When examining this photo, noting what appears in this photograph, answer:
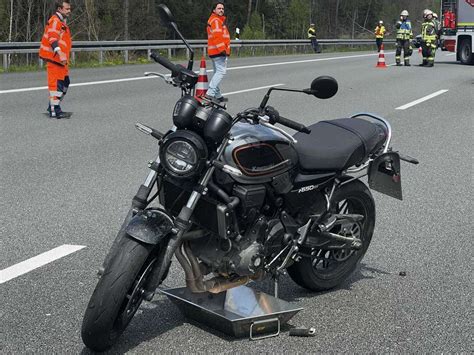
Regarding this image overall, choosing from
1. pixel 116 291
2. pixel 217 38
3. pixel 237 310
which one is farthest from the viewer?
pixel 217 38

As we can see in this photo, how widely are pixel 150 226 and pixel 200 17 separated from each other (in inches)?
2596

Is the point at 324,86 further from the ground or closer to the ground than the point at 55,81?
further from the ground

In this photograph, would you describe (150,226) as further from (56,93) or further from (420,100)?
(420,100)

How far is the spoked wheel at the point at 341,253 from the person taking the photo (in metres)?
4.73

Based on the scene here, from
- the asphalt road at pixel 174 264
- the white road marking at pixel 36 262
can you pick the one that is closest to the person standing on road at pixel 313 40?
the asphalt road at pixel 174 264

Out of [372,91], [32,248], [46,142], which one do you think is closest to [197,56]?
[372,91]

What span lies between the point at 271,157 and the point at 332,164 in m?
0.53

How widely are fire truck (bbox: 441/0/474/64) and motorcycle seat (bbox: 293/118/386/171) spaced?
24.8 m

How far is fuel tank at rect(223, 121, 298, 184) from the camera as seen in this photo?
3.92 meters

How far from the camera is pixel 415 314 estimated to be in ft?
15.0

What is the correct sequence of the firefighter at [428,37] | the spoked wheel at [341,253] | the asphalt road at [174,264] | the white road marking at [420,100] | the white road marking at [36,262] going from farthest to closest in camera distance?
1. the firefighter at [428,37]
2. the white road marking at [420,100]
3. the white road marking at [36,262]
4. the spoked wheel at [341,253]
5. the asphalt road at [174,264]

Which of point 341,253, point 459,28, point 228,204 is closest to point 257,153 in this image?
point 228,204

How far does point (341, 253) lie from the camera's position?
16.2 ft

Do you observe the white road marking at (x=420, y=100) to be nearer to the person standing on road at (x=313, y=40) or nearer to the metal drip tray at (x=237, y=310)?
the metal drip tray at (x=237, y=310)
